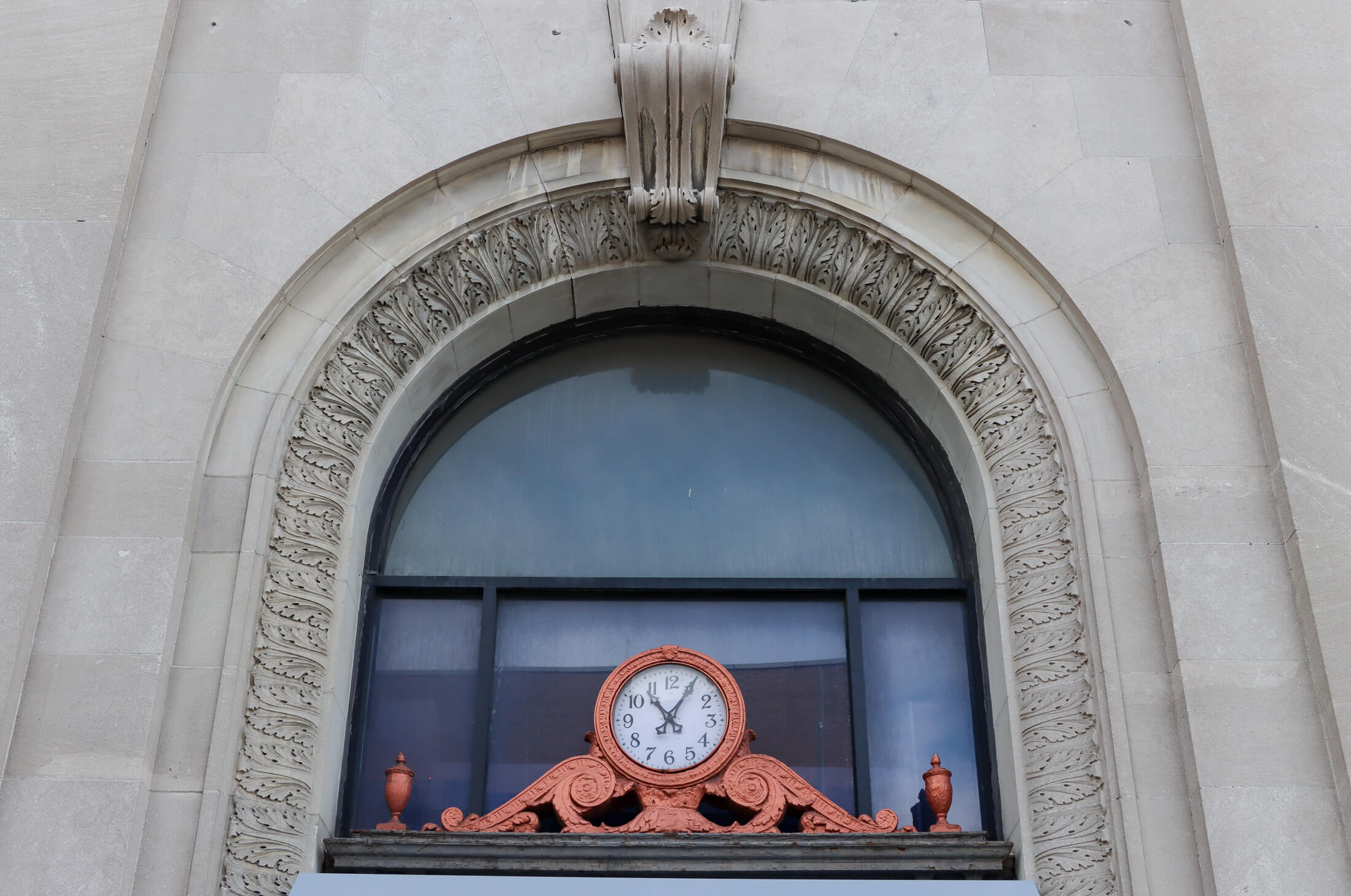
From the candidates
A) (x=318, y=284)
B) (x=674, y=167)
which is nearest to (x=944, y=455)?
(x=674, y=167)

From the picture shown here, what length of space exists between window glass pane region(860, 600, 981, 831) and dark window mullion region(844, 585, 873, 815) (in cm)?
6

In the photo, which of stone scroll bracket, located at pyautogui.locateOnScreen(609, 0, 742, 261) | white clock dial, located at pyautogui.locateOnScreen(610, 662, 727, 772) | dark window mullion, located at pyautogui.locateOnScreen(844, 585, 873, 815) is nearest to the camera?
white clock dial, located at pyautogui.locateOnScreen(610, 662, 727, 772)

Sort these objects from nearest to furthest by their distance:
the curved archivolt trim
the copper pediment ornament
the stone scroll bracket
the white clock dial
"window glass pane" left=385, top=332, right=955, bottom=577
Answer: the curved archivolt trim < the copper pediment ornament < the white clock dial < the stone scroll bracket < "window glass pane" left=385, top=332, right=955, bottom=577

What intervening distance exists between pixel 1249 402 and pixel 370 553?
5.16 m

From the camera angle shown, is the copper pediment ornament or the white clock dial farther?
the white clock dial

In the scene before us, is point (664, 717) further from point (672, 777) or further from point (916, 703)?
point (916, 703)

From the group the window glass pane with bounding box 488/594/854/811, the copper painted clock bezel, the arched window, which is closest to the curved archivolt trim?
the arched window

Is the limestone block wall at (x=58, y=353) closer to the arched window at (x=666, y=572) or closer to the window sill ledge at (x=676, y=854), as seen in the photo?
the window sill ledge at (x=676, y=854)

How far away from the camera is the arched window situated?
26.8 feet

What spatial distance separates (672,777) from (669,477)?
210 cm

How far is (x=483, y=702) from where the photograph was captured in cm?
823

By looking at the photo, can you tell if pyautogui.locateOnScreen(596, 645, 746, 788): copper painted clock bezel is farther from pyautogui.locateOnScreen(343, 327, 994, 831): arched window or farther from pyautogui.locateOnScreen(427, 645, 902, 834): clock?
pyautogui.locateOnScreen(343, 327, 994, 831): arched window

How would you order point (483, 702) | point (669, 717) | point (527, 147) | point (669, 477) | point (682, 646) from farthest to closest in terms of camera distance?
point (669, 477)
point (527, 147)
point (682, 646)
point (483, 702)
point (669, 717)

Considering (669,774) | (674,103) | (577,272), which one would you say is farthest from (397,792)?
(674,103)
